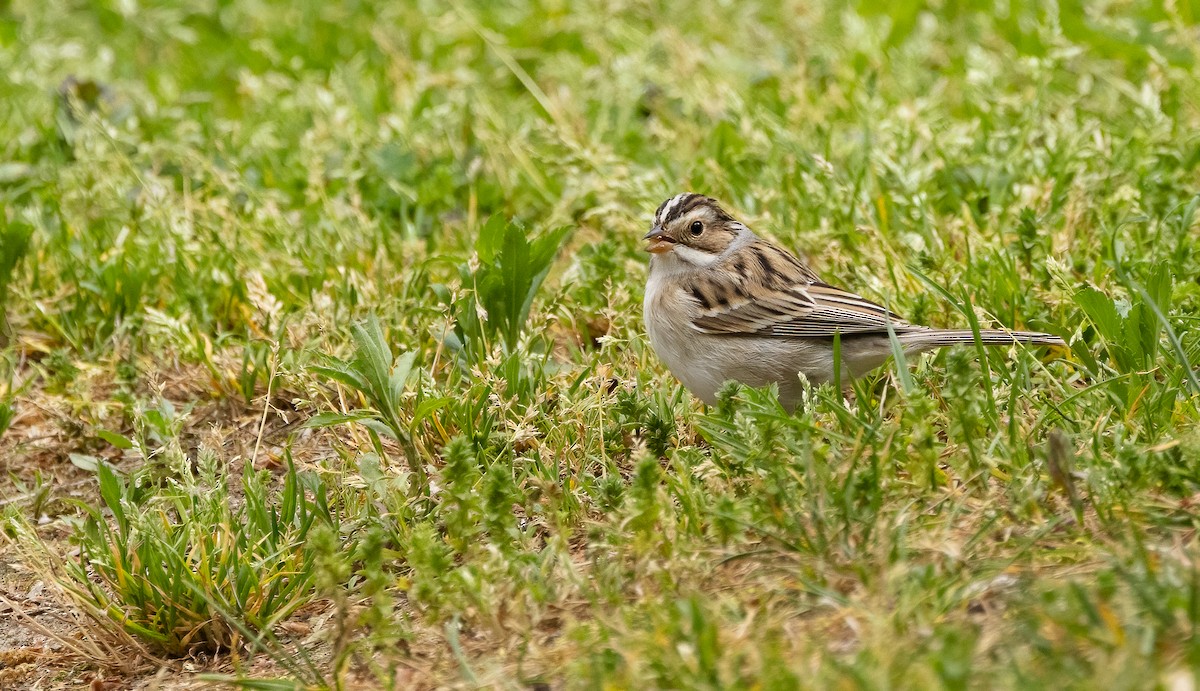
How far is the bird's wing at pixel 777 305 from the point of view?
5.31 metres

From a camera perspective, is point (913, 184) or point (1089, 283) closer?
point (1089, 283)

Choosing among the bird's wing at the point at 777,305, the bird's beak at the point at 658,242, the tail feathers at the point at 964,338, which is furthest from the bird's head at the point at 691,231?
the tail feathers at the point at 964,338

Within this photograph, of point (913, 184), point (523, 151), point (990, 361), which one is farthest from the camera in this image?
point (523, 151)

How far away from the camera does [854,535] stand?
3877mm

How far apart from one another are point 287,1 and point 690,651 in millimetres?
8667

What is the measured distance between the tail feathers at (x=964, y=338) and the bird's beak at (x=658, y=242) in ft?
→ 3.99

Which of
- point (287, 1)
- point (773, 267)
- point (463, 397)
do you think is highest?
point (287, 1)

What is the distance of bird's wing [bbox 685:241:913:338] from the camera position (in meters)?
5.31

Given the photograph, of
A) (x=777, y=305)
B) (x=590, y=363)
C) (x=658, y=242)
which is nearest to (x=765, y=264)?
(x=777, y=305)

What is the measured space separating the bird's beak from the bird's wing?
0.24 metres

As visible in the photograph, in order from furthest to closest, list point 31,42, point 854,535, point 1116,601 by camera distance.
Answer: point 31,42, point 854,535, point 1116,601

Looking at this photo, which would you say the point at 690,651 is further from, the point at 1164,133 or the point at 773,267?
the point at 1164,133

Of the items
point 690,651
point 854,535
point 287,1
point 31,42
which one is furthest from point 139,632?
point 287,1

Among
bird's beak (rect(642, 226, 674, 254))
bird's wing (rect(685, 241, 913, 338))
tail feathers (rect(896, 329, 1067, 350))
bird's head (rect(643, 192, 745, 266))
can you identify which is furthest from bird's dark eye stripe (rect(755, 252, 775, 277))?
tail feathers (rect(896, 329, 1067, 350))
